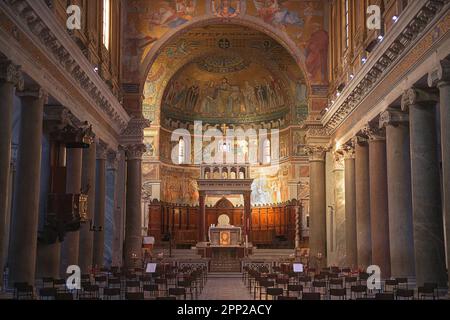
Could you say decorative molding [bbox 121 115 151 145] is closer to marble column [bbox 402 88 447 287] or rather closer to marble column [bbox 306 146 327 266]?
marble column [bbox 306 146 327 266]

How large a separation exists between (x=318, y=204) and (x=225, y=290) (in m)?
11.2

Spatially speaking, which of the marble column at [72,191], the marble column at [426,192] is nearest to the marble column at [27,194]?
the marble column at [72,191]

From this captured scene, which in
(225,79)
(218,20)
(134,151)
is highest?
(218,20)

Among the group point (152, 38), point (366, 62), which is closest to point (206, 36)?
point (152, 38)

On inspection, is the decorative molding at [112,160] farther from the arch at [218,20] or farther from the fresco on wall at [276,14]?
the fresco on wall at [276,14]

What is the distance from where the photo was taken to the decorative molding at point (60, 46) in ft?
51.0

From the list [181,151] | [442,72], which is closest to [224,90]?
[181,151]

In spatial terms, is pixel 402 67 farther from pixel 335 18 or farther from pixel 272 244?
pixel 272 244

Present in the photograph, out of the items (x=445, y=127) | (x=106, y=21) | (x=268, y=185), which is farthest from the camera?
(x=268, y=185)

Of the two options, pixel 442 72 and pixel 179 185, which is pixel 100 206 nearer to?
pixel 442 72

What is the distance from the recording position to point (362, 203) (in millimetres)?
25672

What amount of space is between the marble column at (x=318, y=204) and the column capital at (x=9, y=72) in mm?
20023

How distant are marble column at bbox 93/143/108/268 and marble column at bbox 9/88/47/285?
32.5 feet

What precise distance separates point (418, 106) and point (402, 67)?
1642 mm
